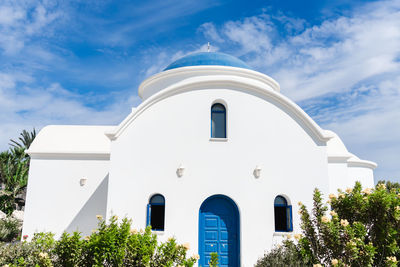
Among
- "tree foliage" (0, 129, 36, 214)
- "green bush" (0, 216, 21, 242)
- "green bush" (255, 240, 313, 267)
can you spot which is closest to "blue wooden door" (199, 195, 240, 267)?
"green bush" (255, 240, 313, 267)

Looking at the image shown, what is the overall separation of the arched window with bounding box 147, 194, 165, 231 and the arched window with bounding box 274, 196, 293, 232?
400 centimetres

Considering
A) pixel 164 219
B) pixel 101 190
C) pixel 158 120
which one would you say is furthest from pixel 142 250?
pixel 101 190

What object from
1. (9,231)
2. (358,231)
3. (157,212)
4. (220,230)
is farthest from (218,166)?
(9,231)

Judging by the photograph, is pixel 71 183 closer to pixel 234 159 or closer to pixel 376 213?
pixel 234 159

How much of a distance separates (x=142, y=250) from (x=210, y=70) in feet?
29.9

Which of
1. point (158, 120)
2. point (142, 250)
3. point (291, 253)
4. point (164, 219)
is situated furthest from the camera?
point (158, 120)

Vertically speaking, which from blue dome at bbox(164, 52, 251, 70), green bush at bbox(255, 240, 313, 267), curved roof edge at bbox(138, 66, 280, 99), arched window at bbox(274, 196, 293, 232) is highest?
blue dome at bbox(164, 52, 251, 70)

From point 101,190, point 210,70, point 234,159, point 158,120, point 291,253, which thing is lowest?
point 291,253

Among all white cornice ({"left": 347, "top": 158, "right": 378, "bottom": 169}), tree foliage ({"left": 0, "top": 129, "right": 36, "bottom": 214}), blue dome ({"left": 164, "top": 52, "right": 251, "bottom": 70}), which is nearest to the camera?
blue dome ({"left": 164, "top": 52, "right": 251, "bottom": 70})

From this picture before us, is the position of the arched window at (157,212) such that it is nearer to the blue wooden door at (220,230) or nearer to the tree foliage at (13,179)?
the blue wooden door at (220,230)

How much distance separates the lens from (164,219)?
995 centimetres

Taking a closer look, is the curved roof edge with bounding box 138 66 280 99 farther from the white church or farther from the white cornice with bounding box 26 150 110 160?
the white cornice with bounding box 26 150 110 160

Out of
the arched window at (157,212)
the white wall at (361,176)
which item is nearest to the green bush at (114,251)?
the arched window at (157,212)

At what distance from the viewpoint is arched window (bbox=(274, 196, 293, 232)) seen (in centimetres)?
1043
